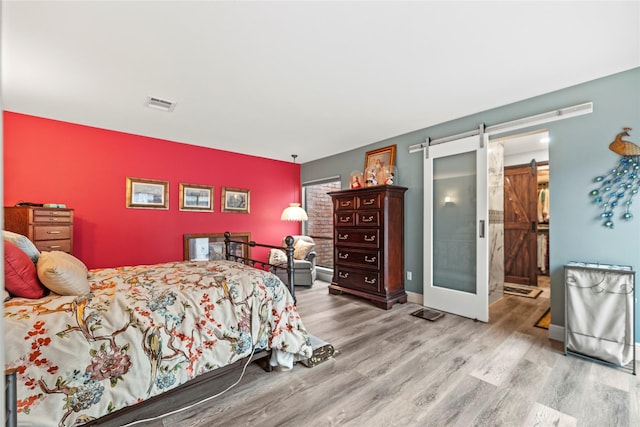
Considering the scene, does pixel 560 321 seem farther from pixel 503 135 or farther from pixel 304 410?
pixel 304 410

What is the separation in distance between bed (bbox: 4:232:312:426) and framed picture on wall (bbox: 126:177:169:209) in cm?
198

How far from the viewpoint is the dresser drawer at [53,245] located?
10.1 feet

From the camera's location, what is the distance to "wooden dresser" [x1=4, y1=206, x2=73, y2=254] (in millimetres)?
3008

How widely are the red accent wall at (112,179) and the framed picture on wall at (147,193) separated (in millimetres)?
69

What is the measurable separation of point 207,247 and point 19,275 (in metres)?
3.11

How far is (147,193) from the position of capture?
4.29 metres

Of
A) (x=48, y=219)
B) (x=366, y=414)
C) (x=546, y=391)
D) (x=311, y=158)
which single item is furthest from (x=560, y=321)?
(x=48, y=219)

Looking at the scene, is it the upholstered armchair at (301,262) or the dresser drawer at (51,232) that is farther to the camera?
the upholstered armchair at (301,262)

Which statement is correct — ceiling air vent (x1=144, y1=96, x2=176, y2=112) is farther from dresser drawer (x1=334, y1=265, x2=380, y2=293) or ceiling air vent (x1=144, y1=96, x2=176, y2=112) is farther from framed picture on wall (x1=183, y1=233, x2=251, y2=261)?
dresser drawer (x1=334, y1=265, x2=380, y2=293)

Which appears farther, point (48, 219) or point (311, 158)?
point (311, 158)

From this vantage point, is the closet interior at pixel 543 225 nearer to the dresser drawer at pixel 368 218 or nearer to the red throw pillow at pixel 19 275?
the dresser drawer at pixel 368 218

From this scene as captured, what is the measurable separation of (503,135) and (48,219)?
4.98m

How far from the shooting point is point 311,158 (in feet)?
18.7

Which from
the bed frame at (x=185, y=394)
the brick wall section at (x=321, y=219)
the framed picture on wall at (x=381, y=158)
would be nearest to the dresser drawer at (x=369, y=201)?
the framed picture on wall at (x=381, y=158)
